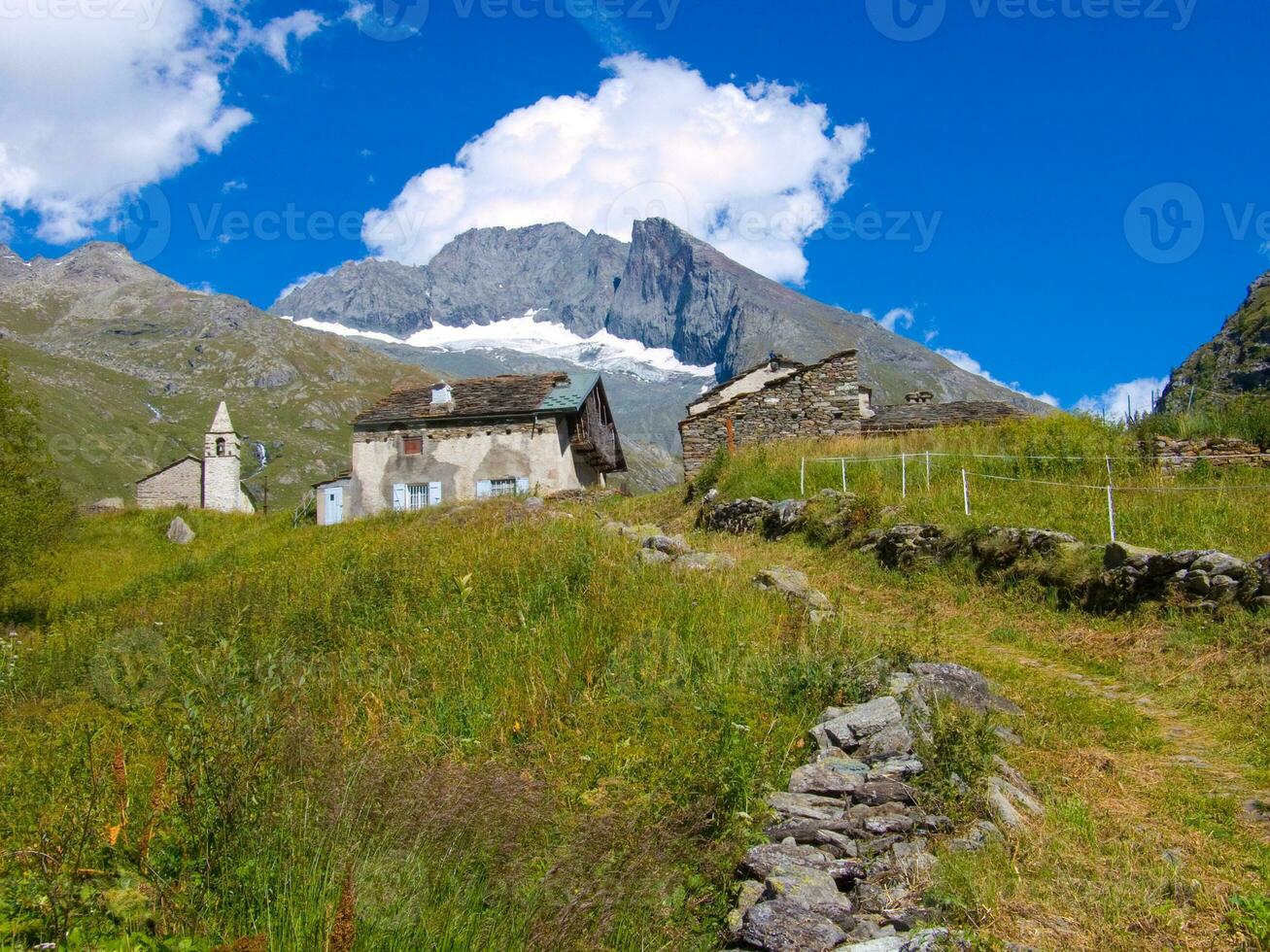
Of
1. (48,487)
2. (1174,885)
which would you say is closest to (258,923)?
(1174,885)

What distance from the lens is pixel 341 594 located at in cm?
1085

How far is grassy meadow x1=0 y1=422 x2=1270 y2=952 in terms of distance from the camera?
11.9 feet

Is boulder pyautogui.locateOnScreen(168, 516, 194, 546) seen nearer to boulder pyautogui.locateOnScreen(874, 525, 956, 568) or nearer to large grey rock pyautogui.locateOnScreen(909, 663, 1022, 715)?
boulder pyautogui.locateOnScreen(874, 525, 956, 568)

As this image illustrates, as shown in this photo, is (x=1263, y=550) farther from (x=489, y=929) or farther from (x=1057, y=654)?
(x=489, y=929)

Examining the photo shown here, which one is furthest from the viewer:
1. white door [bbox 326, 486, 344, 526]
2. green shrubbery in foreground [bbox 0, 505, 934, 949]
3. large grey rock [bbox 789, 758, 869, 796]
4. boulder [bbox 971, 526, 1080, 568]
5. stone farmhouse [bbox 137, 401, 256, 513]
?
stone farmhouse [bbox 137, 401, 256, 513]

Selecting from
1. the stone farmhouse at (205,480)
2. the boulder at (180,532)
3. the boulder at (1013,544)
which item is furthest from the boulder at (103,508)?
the boulder at (1013,544)

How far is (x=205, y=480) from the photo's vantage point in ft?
160

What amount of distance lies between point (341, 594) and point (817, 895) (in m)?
8.37

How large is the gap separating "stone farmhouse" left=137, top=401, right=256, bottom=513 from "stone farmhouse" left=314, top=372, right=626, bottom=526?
732 inches

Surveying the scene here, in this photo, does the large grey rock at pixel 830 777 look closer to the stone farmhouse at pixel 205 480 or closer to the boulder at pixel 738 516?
the boulder at pixel 738 516

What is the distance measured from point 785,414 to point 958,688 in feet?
72.9

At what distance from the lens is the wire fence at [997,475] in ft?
39.8

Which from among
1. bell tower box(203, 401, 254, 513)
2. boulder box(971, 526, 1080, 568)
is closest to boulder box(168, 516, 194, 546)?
bell tower box(203, 401, 254, 513)

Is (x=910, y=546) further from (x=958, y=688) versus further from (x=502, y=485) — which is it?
(x=502, y=485)
